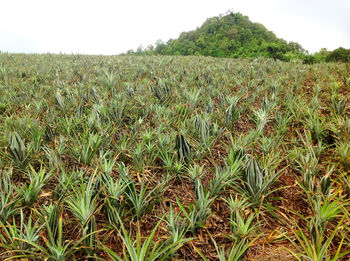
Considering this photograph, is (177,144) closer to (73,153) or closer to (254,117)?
(73,153)

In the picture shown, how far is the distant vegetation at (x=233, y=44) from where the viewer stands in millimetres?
28453

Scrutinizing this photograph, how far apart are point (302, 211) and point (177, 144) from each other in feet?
4.32

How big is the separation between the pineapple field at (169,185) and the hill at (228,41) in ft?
89.0

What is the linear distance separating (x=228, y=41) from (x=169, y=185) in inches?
1613

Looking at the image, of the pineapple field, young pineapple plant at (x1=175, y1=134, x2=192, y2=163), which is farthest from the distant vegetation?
young pineapple plant at (x1=175, y1=134, x2=192, y2=163)

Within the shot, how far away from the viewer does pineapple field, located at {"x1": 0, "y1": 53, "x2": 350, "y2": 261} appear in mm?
1546

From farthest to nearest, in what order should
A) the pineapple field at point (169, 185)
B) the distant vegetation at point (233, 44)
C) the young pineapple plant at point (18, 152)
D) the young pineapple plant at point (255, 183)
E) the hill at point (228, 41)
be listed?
the hill at point (228, 41)
the distant vegetation at point (233, 44)
the young pineapple plant at point (18, 152)
the young pineapple plant at point (255, 183)
the pineapple field at point (169, 185)

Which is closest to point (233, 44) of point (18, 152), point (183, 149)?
point (183, 149)

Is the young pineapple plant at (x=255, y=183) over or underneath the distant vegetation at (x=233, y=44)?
underneath

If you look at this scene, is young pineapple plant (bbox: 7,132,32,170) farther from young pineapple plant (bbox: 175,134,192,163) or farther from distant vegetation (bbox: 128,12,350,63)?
distant vegetation (bbox: 128,12,350,63)

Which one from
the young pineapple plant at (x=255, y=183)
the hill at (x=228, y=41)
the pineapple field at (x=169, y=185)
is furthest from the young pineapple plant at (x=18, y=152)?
the hill at (x=228, y=41)

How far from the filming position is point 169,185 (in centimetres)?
209

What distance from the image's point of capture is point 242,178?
2150mm

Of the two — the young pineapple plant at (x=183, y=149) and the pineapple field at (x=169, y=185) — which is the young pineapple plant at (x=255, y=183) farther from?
the young pineapple plant at (x=183, y=149)
